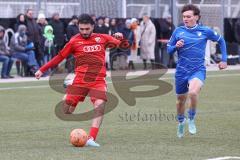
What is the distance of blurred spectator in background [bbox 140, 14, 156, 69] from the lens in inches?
1165

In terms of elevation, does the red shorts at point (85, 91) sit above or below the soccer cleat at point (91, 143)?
above

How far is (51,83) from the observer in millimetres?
22359

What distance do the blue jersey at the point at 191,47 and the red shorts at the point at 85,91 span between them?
4.58 ft

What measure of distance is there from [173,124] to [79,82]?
285 cm

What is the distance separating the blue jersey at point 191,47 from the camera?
40.2 ft

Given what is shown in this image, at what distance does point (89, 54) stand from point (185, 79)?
5.57 feet

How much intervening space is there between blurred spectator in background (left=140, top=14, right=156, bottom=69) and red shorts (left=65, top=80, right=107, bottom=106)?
58.8 ft

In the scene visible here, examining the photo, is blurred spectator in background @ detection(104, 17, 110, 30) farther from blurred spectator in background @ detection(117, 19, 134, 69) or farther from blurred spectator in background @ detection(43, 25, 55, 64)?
blurred spectator in background @ detection(43, 25, 55, 64)

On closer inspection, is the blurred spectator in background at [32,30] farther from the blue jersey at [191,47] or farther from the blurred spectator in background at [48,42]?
the blue jersey at [191,47]

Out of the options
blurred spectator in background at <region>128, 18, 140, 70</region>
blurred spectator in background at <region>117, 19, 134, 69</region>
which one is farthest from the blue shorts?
blurred spectator in background at <region>128, 18, 140, 70</region>

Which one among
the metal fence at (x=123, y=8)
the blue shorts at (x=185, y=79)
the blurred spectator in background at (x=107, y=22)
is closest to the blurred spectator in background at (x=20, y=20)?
the metal fence at (x=123, y=8)

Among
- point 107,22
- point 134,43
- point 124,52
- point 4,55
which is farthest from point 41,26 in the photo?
point 134,43

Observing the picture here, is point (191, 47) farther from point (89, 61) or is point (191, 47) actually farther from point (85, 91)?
point (85, 91)

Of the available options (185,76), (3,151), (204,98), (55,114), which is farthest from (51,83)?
(3,151)
